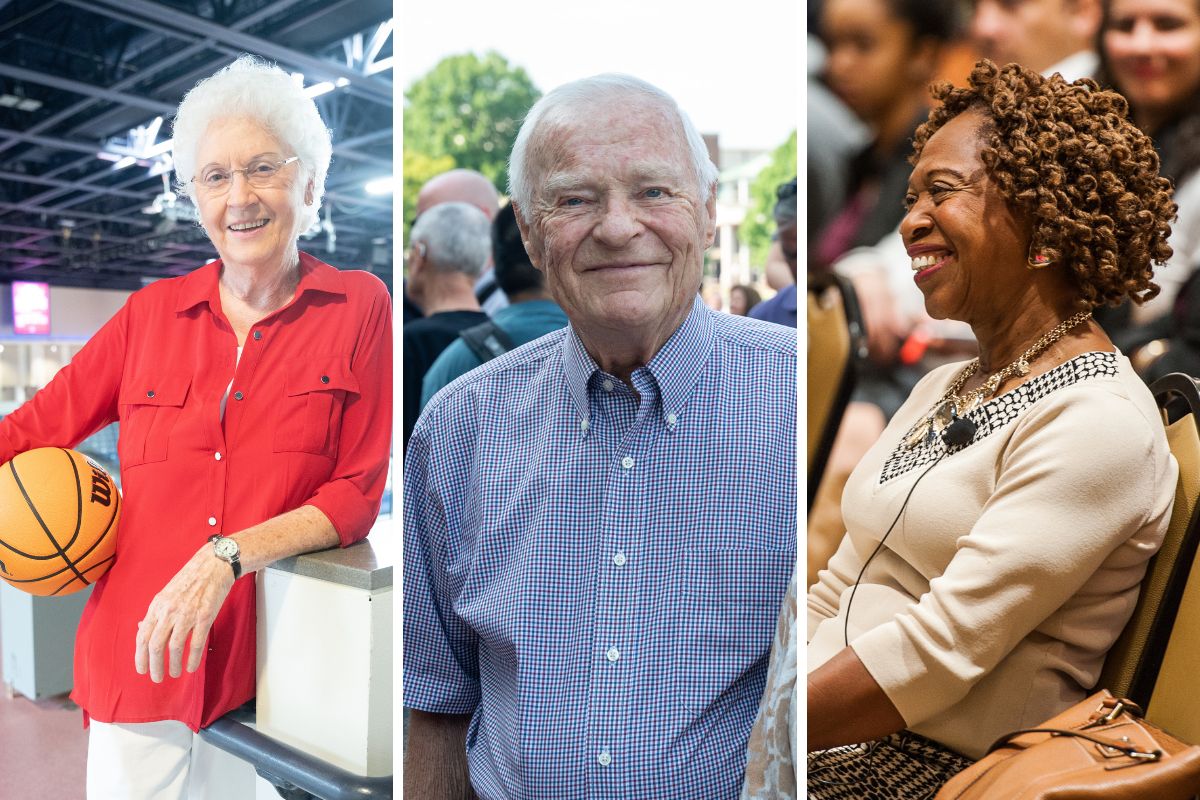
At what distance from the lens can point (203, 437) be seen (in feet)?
5.22

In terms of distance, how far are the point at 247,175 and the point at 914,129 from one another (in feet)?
4.35

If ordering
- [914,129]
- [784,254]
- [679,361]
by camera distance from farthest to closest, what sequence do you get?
1. [914,129]
2. [784,254]
3. [679,361]

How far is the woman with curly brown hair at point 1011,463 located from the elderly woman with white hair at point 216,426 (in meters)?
0.97

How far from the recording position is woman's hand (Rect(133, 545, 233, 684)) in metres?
1.56

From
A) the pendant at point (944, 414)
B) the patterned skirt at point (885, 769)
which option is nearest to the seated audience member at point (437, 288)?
the pendant at point (944, 414)

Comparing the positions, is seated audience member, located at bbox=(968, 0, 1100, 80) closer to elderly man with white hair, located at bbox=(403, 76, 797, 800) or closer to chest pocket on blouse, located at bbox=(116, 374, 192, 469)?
elderly man with white hair, located at bbox=(403, 76, 797, 800)

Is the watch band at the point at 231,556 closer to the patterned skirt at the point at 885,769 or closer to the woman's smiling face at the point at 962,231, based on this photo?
the patterned skirt at the point at 885,769

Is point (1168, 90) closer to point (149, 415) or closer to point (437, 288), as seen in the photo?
point (437, 288)

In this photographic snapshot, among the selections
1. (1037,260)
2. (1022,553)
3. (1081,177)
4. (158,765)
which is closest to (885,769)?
(1022,553)

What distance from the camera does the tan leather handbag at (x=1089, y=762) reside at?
4.13 ft

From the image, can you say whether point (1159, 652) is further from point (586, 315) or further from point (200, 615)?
point (200, 615)

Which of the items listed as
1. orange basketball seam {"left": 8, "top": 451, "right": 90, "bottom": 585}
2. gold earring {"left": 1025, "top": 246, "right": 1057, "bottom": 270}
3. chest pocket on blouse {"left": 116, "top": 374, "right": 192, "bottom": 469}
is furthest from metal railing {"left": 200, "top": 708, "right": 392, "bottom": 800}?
gold earring {"left": 1025, "top": 246, "right": 1057, "bottom": 270}

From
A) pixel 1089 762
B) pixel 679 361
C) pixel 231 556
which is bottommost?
pixel 1089 762

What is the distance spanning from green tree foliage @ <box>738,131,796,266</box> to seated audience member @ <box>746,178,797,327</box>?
0.05 feet
